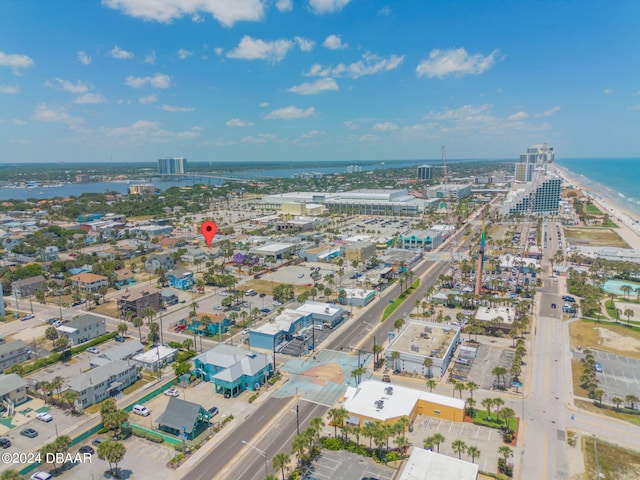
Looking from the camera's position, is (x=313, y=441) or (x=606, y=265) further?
(x=606, y=265)

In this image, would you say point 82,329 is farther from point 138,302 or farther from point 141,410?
point 141,410

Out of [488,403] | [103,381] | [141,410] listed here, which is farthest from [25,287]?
[488,403]

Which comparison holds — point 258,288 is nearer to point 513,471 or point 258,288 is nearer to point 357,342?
point 357,342

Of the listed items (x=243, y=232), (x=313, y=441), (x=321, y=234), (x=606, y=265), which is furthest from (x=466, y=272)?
(x=243, y=232)

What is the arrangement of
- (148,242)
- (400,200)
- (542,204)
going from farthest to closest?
(400,200) < (542,204) < (148,242)

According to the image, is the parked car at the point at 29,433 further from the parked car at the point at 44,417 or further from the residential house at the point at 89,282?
the residential house at the point at 89,282
